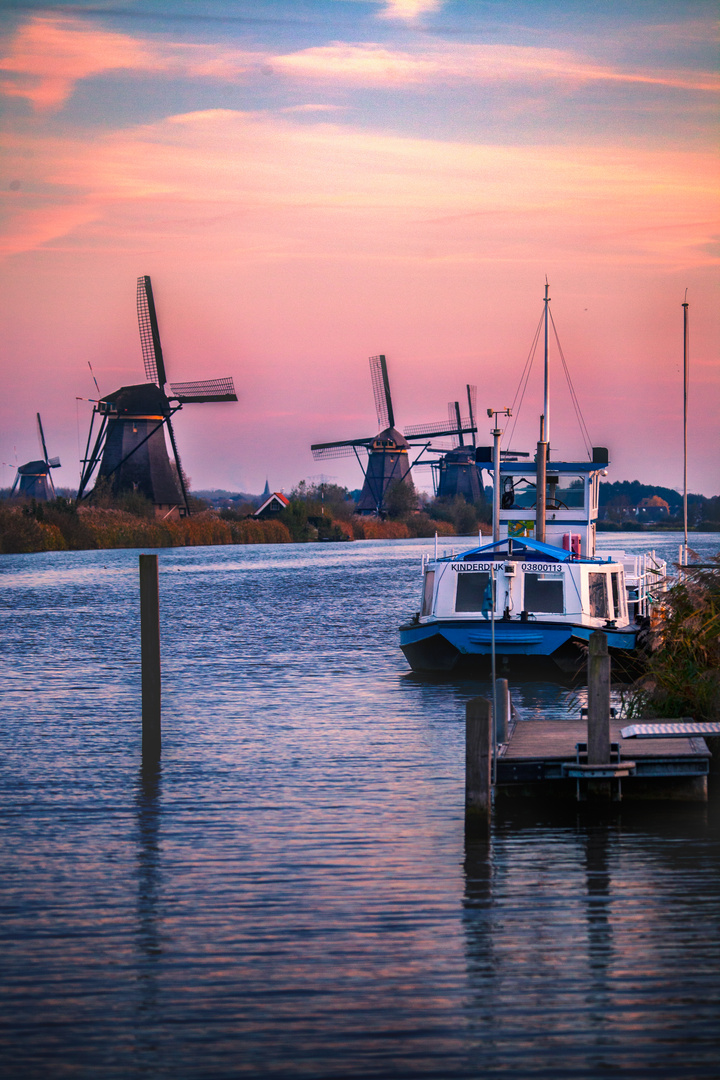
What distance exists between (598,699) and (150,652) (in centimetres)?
702

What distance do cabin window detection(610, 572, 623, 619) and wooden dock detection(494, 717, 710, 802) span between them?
1283cm

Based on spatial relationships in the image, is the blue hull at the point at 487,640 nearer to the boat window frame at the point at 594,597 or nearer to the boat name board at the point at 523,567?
the boat window frame at the point at 594,597

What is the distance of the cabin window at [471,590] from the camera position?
84.5ft

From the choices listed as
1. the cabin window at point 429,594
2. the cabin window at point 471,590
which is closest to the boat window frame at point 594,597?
the cabin window at point 471,590

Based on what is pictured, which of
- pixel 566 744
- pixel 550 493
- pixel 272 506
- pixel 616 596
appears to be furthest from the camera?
pixel 272 506

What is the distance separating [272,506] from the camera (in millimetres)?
128250

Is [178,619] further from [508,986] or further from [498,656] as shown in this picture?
[508,986]

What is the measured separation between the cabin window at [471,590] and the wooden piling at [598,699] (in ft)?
41.4

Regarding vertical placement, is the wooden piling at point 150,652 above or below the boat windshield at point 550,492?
below

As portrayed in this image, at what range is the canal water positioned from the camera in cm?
756

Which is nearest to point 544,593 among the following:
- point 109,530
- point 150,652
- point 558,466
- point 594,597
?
point 594,597

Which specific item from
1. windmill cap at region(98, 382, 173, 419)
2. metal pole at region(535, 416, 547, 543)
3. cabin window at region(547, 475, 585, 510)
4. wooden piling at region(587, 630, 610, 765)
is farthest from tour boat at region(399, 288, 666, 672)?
windmill cap at region(98, 382, 173, 419)

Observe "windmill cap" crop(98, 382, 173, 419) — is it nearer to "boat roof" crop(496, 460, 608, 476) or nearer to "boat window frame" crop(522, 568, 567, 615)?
"boat roof" crop(496, 460, 608, 476)

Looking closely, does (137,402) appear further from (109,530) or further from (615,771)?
(615,771)
